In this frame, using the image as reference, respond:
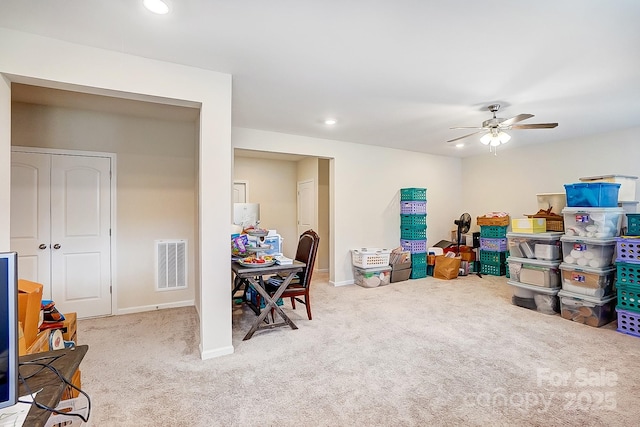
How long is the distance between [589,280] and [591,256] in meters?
0.27

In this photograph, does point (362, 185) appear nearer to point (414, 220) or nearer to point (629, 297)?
point (414, 220)

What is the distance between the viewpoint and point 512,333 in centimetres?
306

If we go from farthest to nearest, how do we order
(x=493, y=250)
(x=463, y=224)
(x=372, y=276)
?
(x=463, y=224) < (x=493, y=250) < (x=372, y=276)

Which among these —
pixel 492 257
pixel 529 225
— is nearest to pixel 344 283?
pixel 529 225

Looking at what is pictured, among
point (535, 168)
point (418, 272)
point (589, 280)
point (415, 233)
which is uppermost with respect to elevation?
point (535, 168)

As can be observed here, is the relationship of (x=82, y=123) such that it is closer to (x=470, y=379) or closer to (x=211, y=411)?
(x=211, y=411)

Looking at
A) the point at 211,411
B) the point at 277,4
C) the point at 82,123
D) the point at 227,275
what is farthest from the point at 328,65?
the point at 82,123

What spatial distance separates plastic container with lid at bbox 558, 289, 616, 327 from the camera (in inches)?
128

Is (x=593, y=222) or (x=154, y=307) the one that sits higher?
(x=593, y=222)

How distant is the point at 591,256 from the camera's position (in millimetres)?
3385

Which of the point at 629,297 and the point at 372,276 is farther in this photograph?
the point at 372,276

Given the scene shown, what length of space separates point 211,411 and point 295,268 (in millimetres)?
1418

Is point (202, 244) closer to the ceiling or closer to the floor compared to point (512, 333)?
closer to the ceiling

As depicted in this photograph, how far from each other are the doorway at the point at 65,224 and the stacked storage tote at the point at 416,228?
4637 mm
